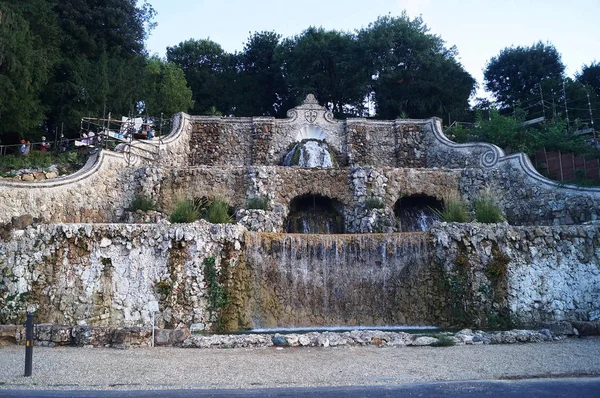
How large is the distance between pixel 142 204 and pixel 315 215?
5.35 metres

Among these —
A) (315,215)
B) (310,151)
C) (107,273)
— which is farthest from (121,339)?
(310,151)

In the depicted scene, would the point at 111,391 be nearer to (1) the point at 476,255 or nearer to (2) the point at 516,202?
(1) the point at 476,255

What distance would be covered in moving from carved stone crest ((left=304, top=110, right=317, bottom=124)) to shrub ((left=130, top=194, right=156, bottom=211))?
8951 mm

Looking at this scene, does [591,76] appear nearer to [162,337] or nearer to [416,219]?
[416,219]

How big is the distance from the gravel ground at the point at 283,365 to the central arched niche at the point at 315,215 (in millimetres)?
8767

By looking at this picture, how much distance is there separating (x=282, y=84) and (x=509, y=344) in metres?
27.6

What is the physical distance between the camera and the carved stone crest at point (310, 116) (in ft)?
78.1

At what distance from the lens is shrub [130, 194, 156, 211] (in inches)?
654

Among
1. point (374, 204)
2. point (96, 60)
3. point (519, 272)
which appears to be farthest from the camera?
point (96, 60)

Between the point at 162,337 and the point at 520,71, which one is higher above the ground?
the point at 520,71

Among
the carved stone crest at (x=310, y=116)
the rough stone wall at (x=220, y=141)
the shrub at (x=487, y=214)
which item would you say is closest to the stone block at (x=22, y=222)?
the rough stone wall at (x=220, y=141)

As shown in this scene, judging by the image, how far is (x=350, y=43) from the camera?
31.8 m

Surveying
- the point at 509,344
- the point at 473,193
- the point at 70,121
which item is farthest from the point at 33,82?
the point at 509,344

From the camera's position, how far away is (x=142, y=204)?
1662cm
